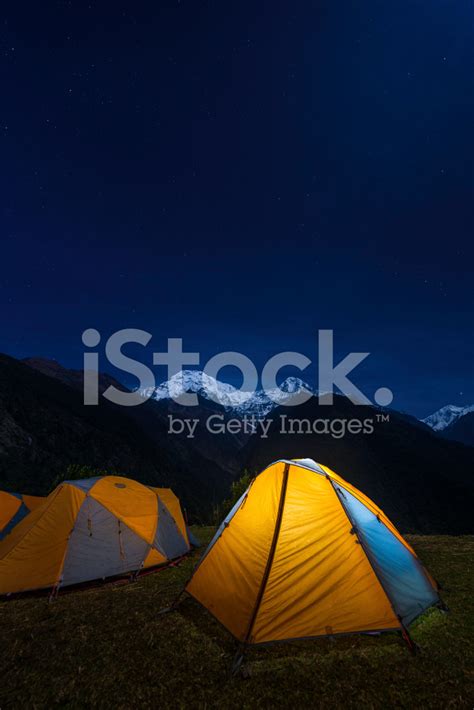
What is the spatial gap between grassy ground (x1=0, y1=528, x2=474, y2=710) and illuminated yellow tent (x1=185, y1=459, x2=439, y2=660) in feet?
1.16

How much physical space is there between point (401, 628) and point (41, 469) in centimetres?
7032

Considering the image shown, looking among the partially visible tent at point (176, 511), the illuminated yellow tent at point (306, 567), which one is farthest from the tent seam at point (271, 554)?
the partially visible tent at point (176, 511)

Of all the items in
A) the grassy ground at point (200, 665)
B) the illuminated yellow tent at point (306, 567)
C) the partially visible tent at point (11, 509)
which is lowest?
the partially visible tent at point (11, 509)

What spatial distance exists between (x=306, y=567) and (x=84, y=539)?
6321mm

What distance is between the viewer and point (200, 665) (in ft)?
16.3

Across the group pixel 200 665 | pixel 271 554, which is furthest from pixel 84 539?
pixel 271 554

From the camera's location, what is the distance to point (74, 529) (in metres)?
8.54

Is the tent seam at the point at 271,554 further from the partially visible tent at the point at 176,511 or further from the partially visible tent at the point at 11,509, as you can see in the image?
the partially visible tent at the point at 11,509

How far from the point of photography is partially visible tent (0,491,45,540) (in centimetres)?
1161

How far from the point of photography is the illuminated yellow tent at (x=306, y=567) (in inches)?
212

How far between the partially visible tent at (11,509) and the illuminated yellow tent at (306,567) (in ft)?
29.3

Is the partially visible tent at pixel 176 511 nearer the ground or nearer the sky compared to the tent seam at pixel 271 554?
nearer the ground

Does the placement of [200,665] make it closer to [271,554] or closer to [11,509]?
[271,554]

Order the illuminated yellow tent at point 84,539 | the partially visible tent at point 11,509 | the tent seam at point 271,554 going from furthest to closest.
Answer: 1. the partially visible tent at point 11,509
2. the illuminated yellow tent at point 84,539
3. the tent seam at point 271,554
